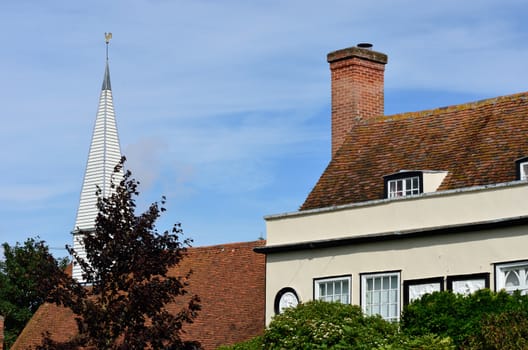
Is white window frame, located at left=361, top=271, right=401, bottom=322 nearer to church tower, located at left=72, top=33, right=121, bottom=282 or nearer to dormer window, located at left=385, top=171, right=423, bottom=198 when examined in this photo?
dormer window, located at left=385, top=171, right=423, bottom=198

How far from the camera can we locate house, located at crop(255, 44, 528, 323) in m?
26.2

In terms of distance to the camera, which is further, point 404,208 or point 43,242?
point 404,208

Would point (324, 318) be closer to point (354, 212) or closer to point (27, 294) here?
point (354, 212)

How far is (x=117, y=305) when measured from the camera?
24594mm

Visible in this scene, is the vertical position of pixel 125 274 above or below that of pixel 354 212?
below

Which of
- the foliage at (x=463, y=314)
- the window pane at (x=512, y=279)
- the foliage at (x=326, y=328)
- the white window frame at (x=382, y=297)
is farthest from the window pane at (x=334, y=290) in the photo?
the window pane at (x=512, y=279)

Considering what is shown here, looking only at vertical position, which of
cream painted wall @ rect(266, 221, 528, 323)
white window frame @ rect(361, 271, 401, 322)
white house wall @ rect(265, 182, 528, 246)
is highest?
white house wall @ rect(265, 182, 528, 246)

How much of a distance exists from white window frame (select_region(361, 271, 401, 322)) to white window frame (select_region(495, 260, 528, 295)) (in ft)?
8.81

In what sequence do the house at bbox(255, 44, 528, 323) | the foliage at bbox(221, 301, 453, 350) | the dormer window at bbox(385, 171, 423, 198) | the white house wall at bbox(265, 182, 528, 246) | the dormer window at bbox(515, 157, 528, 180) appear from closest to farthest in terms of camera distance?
the foliage at bbox(221, 301, 453, 350)
the white house wall at bbox(265, 182, 528, 246)
the house at bbox(255, 44, 528, 323)
the dormer window at bbox(515, 157, 528, 180)
the dormer window at bbox(385, 171, 423, 198)

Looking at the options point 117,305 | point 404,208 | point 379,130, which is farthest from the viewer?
point 379,130

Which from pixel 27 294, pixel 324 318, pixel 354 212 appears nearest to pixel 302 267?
pixel 354 212

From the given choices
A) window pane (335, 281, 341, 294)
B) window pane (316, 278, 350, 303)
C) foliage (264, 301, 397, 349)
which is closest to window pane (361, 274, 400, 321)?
window pane (316, 278, 350, 303)

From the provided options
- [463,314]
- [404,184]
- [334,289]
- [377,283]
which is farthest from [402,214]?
[463,314]

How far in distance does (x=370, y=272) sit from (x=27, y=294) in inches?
1411
